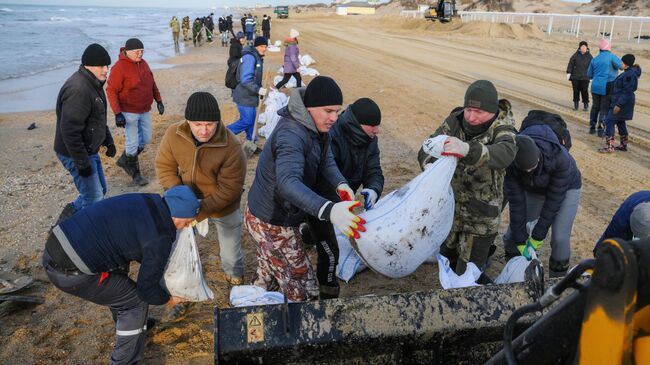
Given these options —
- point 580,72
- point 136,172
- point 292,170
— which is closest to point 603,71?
point 580,72

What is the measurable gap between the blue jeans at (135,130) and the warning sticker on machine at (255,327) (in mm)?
4505

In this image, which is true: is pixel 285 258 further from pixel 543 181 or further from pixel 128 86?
pixel 128 86

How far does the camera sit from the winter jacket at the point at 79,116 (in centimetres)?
421

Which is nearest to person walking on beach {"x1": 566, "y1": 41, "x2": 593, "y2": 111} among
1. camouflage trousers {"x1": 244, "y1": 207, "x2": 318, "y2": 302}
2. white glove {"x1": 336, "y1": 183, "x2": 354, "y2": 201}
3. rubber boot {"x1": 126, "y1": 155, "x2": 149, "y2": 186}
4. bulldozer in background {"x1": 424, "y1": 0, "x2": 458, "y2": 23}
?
rubber boot {"x1": 126, "y1": 155, "x2": 149, "y2": 186}

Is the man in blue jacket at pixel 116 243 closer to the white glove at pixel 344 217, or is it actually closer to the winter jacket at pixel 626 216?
the white glove at pixel 344 217

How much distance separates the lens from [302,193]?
8.23 feet

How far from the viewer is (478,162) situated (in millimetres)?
2926

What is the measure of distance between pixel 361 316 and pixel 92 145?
3.33 m

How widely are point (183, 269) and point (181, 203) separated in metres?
0.46

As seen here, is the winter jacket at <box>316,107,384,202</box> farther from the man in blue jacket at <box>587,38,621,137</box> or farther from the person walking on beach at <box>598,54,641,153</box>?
the man in blue jacket at <box>587,38,621,137</box>

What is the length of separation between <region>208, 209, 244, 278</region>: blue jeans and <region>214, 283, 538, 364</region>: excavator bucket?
5.53 feet

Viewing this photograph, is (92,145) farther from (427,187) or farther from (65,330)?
(427,187)

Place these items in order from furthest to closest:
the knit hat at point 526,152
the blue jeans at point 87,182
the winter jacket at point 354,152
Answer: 1. the blue jeans at point 87,182
2. the winter jacket at point 354,152
3. the knit hat at point 526,152

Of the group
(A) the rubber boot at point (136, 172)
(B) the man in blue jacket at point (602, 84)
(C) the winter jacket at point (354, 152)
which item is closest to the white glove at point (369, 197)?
(C) the winter jacket at point (354, 152)
